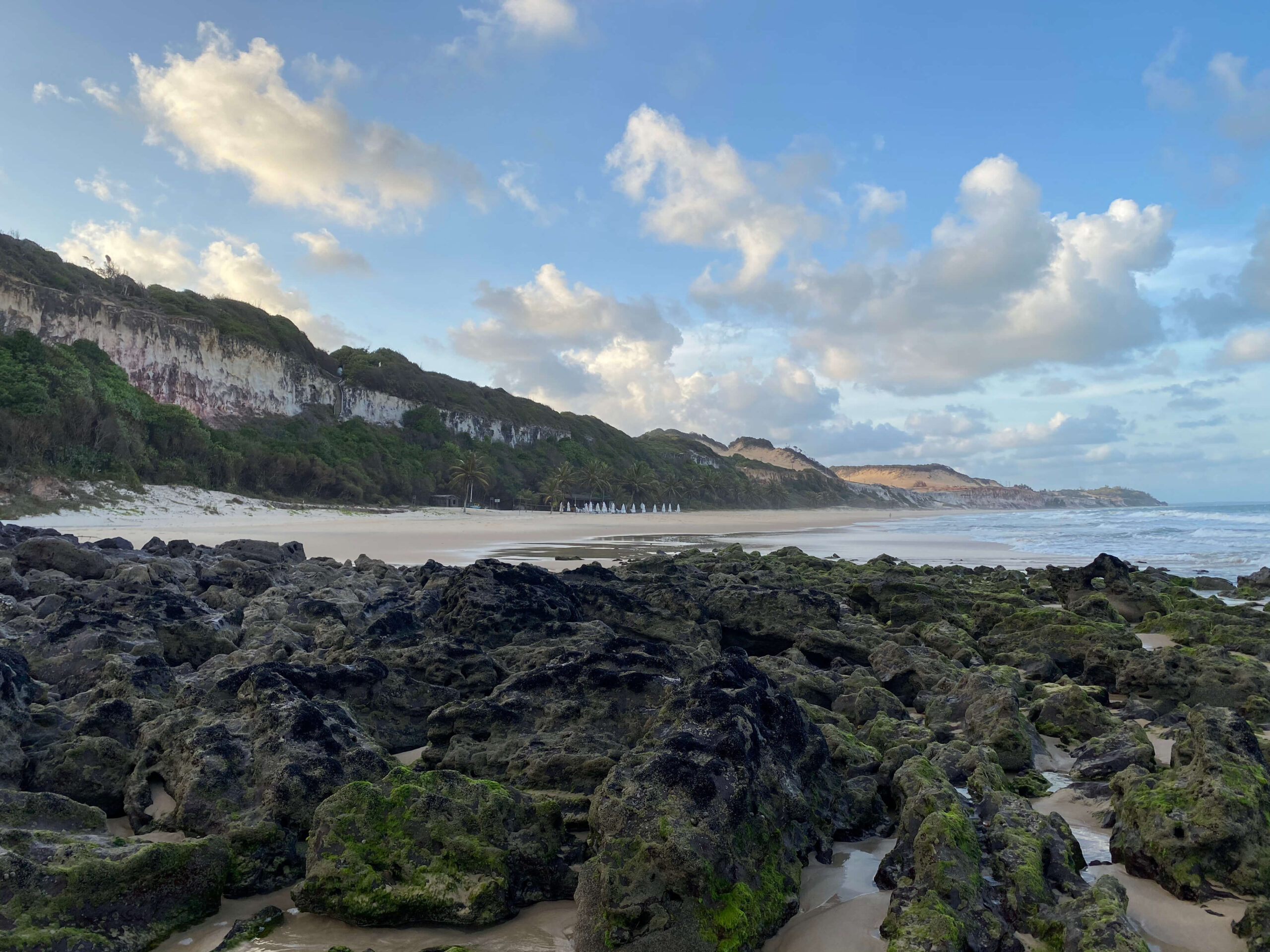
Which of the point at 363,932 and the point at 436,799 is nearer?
the point at 363,932

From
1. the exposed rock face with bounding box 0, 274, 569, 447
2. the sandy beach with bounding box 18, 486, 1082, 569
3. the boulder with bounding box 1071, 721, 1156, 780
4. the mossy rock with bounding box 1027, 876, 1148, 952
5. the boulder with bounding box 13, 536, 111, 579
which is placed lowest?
the sandy beach with bounding box 18, 486, 1082, 569

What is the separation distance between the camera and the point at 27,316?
4522 cm

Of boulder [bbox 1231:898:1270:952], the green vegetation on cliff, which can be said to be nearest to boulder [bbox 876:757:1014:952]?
boulder [bbox 1231:898:1270:952]

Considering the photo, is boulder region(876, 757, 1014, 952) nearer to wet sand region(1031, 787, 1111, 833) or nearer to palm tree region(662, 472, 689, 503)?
wet sand region(1031, 787, 1111, 833)

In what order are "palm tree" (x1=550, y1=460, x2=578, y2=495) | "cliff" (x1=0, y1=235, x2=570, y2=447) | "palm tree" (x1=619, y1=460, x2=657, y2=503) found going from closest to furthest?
1. "cliff" (x1=0, y1=235, x2=570, y2=447)
2. "palm tree" (x1=550, y1=460, x2=578, y2=495)
3. "palm tree" (x1=619, y1=460, x2=657, y2=503)

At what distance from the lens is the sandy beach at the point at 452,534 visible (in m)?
22.4

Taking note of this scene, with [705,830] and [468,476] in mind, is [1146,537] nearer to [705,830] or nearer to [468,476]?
[705,830]

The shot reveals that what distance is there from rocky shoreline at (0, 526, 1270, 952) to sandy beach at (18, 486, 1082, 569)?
12023mm

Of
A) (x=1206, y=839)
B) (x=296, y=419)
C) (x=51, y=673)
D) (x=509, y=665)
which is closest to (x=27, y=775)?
(x=51, y=673)

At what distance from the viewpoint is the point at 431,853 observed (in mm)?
3166

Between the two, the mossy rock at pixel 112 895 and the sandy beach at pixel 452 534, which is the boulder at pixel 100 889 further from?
the sandy beach at pixel 452 534

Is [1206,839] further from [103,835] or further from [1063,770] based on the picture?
[103,835]

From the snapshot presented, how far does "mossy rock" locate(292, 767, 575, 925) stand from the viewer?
301 cm

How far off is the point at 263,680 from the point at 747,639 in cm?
543
